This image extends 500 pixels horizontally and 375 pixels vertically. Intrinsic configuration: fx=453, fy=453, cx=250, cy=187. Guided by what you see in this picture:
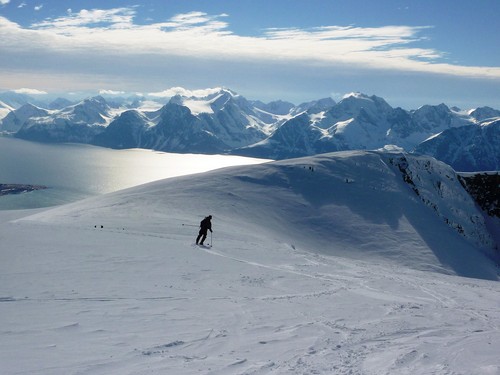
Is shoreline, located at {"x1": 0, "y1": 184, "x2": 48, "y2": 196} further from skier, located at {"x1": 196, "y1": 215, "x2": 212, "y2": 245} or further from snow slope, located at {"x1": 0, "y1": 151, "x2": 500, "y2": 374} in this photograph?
skier, located at {"x1": 196, "y1": 215, "x2": 212, "y2": 245}

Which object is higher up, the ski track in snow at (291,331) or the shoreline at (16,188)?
the ski track in snow at (291,331)

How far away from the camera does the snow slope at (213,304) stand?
10367 millimetres

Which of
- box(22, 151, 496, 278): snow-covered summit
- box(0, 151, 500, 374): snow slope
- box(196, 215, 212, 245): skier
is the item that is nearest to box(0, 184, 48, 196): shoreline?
box(22, 151, 496, 278): snow-covered summit

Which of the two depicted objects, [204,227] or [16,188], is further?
[16,188]

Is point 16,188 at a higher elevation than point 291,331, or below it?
below

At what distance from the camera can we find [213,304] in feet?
49.4

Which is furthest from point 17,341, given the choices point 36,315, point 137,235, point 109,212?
point 109,212

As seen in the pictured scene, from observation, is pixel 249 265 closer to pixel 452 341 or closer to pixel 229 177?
pixel 452 341

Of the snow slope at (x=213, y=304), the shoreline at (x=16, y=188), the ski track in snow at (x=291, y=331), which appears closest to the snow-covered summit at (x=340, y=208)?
the snow slope at (x=213, y=304)

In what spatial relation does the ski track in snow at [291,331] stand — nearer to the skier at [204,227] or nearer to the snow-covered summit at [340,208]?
the skier at [204,227]

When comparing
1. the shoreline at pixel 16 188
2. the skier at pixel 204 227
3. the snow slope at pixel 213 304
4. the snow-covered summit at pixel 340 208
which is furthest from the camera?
the shoreline at pixel 16 188

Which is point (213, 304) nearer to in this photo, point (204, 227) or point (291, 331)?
point (291, 331)

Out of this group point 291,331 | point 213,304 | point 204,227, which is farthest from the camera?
point 204,227

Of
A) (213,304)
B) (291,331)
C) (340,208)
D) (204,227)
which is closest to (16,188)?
(340,208)
